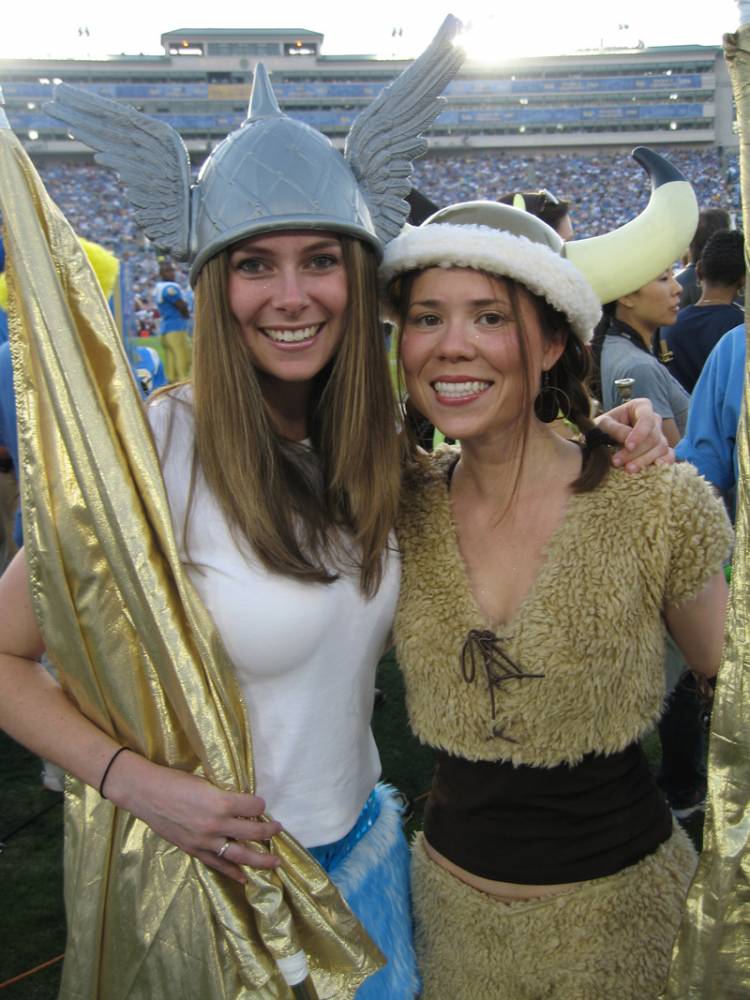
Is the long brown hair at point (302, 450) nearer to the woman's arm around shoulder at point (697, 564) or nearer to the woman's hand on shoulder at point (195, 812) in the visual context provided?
the woman's hand on shoulder at point (195, 812)

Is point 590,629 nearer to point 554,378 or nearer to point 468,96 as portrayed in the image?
point 554,378

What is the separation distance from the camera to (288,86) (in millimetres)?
51312

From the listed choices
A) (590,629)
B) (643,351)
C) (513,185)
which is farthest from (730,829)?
(513,185)

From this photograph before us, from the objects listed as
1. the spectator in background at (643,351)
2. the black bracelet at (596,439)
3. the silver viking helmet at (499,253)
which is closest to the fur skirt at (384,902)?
the black bracelet at (596,439)

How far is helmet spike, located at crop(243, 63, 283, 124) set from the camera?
1612 millimetres

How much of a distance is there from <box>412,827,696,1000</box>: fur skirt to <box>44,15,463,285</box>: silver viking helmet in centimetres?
113

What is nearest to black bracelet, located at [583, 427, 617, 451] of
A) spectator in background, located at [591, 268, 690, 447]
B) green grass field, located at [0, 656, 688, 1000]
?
spectator in background, located at [591, 268, 690, 447]

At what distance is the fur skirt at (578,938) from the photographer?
1.35 metres

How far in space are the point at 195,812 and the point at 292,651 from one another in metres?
0.28

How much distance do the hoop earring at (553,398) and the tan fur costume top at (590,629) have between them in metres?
0.25

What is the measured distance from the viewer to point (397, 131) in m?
1.68

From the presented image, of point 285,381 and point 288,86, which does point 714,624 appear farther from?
point 288,86

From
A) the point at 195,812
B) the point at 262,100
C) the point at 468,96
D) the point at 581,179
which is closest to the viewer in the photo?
the point at 195,812

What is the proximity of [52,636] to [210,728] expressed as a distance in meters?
0.27
